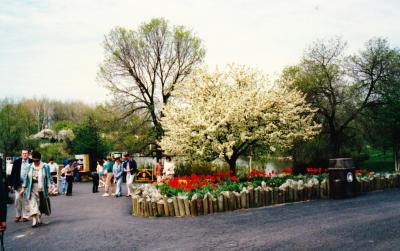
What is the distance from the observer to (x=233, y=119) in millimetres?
18734

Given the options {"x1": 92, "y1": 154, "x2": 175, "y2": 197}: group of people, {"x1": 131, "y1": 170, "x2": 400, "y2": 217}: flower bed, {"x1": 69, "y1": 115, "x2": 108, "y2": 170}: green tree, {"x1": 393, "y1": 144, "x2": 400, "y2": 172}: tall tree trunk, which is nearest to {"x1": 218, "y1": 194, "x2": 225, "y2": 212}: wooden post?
{"x1": 131, "y1": 170, "x2": 400, "y2": 217}: flower bed

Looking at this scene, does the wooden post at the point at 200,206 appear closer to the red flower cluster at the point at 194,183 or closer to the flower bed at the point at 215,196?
the flower bed at the point at 215,196

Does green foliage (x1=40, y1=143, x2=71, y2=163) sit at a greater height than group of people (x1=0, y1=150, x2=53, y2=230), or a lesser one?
greater

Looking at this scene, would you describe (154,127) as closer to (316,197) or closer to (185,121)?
(185,121)

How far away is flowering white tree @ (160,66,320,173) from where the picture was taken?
18.6 metres

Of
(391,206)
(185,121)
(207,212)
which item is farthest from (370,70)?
(207,212)

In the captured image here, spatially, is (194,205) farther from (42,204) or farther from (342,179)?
(342,179)

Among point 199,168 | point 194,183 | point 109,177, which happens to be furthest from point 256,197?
point 199,168

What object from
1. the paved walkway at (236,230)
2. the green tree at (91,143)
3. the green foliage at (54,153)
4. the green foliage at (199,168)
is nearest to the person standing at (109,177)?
the green foliage at (199,168)

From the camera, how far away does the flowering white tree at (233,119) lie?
18.6 metres

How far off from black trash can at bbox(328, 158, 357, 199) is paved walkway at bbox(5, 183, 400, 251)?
119cm

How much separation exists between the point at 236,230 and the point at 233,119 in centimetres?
935

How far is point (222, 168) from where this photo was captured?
26578 mm

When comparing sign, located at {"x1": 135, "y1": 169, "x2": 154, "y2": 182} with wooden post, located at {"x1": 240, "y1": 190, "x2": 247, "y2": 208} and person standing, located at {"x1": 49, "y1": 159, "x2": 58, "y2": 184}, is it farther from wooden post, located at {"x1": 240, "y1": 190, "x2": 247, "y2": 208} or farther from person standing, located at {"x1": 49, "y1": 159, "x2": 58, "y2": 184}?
wooden post, located at {"x1": 240, "y1": 190, "x2": 247, "y2": 208}
